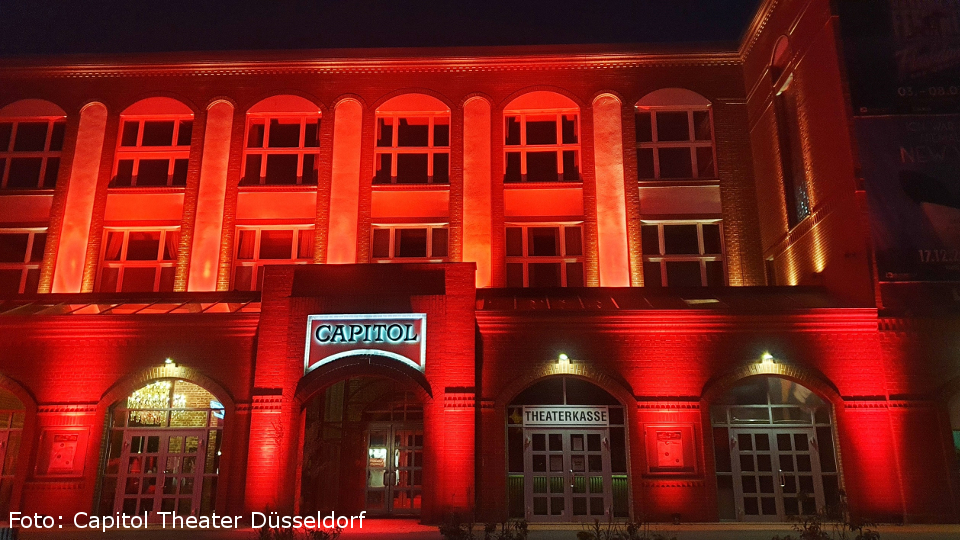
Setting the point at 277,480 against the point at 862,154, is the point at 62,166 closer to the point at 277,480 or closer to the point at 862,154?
the point at 277,480

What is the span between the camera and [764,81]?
2077 centimetres

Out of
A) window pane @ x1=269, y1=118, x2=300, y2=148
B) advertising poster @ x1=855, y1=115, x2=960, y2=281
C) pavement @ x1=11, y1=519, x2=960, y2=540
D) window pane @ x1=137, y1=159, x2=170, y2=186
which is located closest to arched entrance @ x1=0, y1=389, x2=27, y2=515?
pavement @ x1=11, y1=519, x2=960, y2=540

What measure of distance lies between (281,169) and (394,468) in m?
9.16

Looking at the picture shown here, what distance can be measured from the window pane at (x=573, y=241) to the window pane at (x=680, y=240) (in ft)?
7.74

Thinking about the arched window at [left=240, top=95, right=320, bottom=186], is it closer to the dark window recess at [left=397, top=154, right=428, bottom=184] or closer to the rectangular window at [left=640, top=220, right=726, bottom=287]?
the dark window recess at [left=397, top=154, right=428, bottom=184]

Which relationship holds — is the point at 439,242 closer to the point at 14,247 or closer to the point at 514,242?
the point at 514,242

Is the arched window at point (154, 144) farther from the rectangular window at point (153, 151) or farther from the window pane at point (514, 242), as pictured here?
the window pane at point (514, 242)

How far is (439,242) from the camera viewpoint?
2091cm

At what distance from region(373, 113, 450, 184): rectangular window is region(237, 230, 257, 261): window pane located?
A: 3.74 meters

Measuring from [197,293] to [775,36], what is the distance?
54.8 ft

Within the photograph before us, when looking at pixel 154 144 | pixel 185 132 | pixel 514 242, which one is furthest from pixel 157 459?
pixel 514 242

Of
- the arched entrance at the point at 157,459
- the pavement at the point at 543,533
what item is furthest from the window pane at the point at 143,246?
the pavement at the point at 543,533

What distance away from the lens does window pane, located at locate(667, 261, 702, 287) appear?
20.5 m

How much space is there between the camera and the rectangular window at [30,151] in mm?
22047
